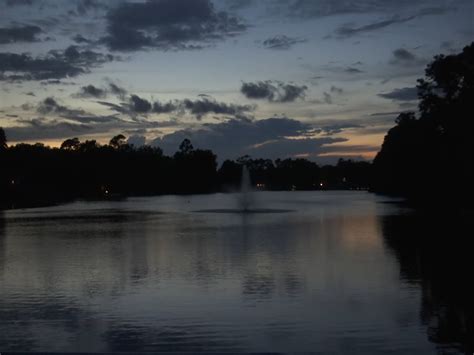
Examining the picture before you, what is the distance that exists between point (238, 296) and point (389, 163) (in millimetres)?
105395

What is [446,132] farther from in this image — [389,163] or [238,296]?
[389,163]

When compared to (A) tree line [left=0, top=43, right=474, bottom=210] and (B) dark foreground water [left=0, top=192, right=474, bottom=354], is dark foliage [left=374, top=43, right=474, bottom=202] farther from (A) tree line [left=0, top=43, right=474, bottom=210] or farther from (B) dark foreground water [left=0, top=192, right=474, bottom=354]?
(B) dark foreground water [left=0, top=192, right=474, bottom=354]

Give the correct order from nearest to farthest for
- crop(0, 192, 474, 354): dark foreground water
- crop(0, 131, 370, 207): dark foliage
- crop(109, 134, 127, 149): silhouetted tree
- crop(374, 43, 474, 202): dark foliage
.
Answer: crop(0, 192, 474, 354): dark foreground water
crop(374, 43, 474, 202): dark foliage
crop(0, 131, 370, 207): dark foliage
crop(109, 134, 127, 149): silhouetted tree

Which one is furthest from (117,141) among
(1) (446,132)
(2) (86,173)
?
(1) (446,132)

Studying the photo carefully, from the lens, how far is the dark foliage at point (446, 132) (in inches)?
1999

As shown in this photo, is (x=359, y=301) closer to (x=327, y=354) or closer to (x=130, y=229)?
(x=327, y=354)

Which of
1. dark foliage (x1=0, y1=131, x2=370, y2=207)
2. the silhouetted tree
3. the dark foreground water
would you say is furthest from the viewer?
the silhouetted tree

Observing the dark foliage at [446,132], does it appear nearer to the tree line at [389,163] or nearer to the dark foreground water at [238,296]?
the tree line at [389,163]

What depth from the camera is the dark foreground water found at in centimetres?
977

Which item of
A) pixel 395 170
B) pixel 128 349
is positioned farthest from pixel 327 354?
pixel 395 170

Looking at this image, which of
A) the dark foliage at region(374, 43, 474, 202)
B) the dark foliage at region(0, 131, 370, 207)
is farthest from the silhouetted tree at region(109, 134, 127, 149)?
the dark foliage at region(374, 43, 474, 202)

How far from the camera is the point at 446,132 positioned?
58.4 metres

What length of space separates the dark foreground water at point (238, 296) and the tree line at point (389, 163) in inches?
1242

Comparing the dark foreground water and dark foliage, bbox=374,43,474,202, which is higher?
dark foliage, bbox=374,43,474,202
